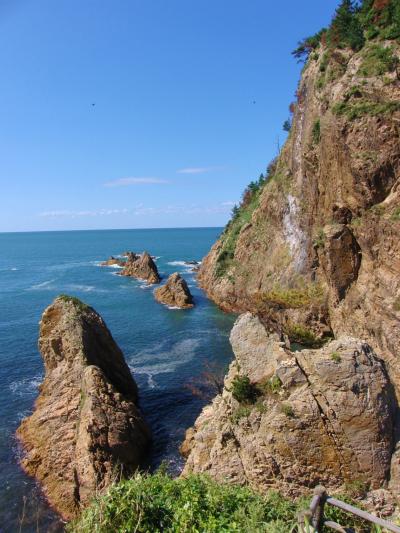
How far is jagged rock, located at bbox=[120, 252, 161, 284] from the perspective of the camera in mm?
91188

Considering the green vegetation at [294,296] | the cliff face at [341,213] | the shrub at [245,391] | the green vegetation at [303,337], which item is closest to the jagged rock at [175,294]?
the cliff face at [341,213]

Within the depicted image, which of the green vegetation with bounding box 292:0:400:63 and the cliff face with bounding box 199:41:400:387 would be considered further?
the green vegetation with bounding box 292:0:400:63

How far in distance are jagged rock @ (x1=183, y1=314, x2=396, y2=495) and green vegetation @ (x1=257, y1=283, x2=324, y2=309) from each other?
27.0 m

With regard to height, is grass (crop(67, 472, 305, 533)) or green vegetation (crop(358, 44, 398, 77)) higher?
green vegetation (crop(358, 44, 398, 77))

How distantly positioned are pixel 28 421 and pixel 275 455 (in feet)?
67.9

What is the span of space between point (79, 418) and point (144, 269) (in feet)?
232

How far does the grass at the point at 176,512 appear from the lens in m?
9.95

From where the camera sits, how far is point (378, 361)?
1547 cm

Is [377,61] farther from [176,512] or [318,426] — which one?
[176,512]

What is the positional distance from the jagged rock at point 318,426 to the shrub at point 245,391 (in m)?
0.41

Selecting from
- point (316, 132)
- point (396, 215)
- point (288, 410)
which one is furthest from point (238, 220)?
point (288, 410)

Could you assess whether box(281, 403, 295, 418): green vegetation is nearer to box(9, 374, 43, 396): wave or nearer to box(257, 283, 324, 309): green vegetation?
box(9, 374, 43, 396): wave

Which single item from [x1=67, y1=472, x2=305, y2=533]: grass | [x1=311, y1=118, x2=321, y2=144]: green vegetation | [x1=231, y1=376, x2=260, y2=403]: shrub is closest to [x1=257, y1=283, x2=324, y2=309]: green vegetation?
[x1=311, y1=118, x2=321, y2=144]: green vegetation

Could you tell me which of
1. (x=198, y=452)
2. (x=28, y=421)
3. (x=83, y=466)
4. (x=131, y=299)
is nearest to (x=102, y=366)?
(x=28, y=421)
